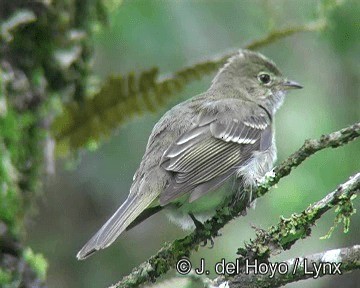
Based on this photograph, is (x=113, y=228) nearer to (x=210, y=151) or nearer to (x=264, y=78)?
(x=210, y=151)

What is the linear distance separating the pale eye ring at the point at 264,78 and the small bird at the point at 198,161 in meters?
0.27

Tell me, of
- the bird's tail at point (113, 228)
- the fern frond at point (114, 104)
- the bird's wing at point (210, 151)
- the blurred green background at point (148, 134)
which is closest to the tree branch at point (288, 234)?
the bird's tail at point (113, 228)

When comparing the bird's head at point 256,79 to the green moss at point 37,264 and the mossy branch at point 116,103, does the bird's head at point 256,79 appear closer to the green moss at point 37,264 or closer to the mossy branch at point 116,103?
the mossy branch at point 116,103

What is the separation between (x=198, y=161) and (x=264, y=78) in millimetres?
1628

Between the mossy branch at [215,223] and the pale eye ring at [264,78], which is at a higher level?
the pale eye ring at [264,78]

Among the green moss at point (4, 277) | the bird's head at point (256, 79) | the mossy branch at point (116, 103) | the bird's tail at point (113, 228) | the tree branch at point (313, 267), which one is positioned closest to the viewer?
the tree branch at point (313, 267)

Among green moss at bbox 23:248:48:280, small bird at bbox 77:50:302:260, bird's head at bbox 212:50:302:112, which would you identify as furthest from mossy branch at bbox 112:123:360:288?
bird's head at bbox 212:50:302:112

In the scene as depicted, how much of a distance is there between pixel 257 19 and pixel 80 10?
75.8 inches

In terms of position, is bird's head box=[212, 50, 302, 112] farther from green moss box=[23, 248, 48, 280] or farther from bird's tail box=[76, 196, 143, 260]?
green moss box=[23, 248, 48, 280]

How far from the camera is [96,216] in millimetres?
6215

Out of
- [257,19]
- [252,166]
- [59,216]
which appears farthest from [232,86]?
[59,216]

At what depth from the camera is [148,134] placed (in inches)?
251

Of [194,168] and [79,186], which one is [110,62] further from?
[194,168]

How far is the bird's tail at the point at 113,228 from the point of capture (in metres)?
3.72
